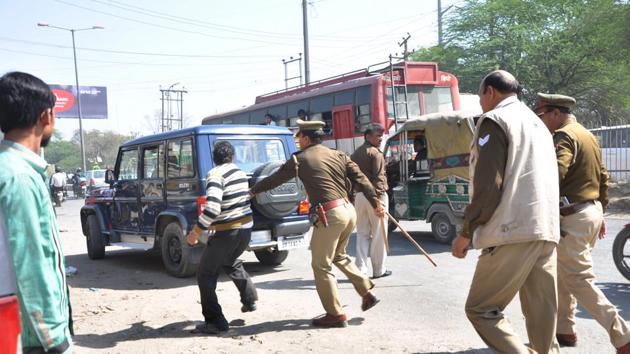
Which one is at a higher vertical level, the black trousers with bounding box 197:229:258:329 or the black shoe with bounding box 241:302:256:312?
the black trousers with bounding box 197:229:258:329

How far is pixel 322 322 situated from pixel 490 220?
2.38 m

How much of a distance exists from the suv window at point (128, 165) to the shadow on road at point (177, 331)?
12.2 feet

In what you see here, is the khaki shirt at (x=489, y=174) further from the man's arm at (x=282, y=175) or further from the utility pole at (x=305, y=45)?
the utility pole at (x=305, y=45)

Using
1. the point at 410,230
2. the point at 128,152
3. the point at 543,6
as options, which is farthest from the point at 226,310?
the point at 543,6

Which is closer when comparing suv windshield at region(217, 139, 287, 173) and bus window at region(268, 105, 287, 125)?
suv windshield at region(217, 139, 287, 173)

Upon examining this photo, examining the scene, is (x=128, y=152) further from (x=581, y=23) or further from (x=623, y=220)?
(x=581, y=23)

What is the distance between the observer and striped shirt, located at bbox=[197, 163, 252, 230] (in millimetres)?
5074

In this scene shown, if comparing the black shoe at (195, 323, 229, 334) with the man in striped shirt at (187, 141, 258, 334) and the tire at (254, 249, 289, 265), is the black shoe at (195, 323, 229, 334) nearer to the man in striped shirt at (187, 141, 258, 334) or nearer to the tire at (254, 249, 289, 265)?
the man in striped shirt at (187, 141, 258, 334)

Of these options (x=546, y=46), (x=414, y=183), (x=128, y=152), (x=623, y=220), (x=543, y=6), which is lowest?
(x=623, y=220)

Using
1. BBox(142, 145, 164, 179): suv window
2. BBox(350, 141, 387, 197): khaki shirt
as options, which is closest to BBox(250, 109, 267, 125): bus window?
BBox(142, 145, 164, 179): suv window

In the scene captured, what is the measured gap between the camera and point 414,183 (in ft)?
33.4

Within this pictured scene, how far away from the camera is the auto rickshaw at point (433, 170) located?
9.12m

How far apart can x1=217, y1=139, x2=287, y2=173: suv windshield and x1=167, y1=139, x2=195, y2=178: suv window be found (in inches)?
22.5

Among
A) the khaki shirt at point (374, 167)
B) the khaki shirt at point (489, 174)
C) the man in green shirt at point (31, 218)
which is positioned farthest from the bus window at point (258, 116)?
the man in green shirt at point (31, 218)
